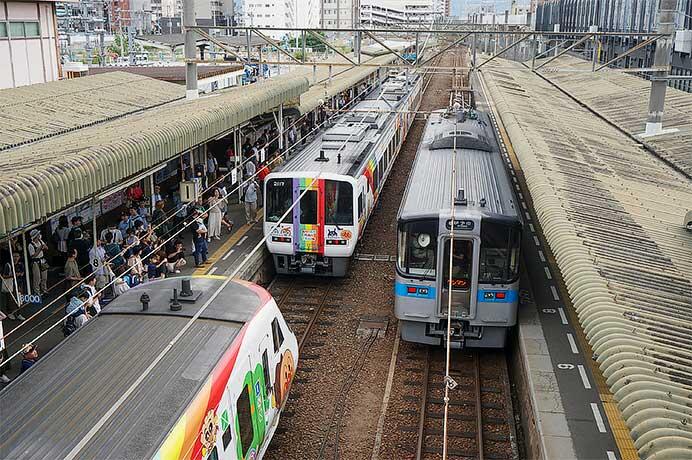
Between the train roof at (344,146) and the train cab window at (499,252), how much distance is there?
13.9 ft

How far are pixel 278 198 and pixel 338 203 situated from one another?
1121 millimetres

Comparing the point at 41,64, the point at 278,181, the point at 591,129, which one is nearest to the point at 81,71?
the point at 41,64

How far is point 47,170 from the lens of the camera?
8617 mm

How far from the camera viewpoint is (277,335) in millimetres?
8031

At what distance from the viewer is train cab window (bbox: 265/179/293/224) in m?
14.1

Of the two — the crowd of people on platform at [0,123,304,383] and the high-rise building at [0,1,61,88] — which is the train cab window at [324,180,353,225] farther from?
the high-rise building at [0,1,61,88]

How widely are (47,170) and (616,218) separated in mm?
6874

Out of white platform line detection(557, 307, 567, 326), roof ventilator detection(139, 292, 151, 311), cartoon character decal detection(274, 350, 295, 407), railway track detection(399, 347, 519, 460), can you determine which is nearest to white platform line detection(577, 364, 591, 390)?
railway track detection(399, 347, 519, 460)

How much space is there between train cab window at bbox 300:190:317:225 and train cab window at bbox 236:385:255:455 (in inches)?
290

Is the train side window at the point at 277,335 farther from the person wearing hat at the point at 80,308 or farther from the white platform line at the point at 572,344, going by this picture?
the white platform line at the point at 572,344

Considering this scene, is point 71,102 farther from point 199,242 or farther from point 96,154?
point 96,154

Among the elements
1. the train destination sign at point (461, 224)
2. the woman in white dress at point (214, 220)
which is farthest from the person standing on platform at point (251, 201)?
the train destination sign at point (461, 224)

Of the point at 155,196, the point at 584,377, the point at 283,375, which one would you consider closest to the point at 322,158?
the point at 155,196

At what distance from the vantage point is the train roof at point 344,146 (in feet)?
47.6
